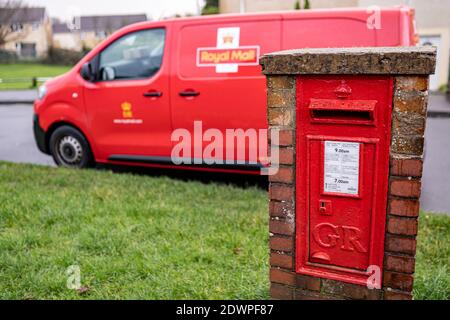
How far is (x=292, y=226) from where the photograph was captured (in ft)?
7.51

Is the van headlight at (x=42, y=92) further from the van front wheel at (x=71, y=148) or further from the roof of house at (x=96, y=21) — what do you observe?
the roof of house at (x=96, y=21)

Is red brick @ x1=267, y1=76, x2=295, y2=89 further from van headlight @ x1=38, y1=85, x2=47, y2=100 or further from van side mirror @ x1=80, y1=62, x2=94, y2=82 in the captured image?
van headlight @ x1=38, y1=85, x2=47, y2=100

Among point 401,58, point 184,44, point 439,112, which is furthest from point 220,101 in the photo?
point 439,112

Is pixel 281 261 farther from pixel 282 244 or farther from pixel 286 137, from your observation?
pixel 286 137

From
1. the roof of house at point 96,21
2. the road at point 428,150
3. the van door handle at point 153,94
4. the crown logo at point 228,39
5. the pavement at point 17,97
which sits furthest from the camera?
the roof of house at point 96,21

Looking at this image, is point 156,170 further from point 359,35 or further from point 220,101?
point 359,35

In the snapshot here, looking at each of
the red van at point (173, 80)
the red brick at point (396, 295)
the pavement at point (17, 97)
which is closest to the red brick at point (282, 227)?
the red brick at point (396, 295)

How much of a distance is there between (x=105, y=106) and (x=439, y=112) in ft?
31.8

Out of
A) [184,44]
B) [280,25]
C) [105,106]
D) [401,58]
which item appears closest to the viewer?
[401,58]

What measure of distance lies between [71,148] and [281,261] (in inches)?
186

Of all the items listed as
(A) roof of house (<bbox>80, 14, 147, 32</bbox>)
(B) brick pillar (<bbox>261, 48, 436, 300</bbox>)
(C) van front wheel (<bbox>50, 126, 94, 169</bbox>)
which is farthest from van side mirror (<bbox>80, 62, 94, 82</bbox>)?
(A) roof of house (<bbox>80, 14, 147, 32</bbox>)

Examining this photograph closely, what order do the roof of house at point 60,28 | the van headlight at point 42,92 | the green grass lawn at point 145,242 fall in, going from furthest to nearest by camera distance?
1. the roof of house at point 60,28
2. the van headlight at point 42,92
3. the green grass lawn at point 145,242

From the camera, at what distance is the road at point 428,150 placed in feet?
17.7

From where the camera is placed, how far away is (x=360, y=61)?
6.35ft
